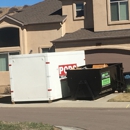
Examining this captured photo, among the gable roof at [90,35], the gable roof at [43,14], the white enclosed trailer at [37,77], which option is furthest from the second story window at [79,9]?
the white enclosed trailer at [37,77]

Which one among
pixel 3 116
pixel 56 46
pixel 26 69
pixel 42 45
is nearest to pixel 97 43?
pixel 56 46

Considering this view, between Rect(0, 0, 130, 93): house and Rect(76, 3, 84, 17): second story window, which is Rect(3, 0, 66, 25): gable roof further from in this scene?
Rect(76, 3, 84, 17): second story window

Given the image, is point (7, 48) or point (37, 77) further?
point (7, 48)

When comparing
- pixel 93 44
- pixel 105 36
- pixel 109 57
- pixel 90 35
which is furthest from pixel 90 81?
pixel 90 35

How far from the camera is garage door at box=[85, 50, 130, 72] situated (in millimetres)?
23875

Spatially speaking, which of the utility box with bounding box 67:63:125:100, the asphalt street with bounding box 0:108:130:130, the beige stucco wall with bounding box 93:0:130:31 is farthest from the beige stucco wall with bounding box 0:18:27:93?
the asphalt street with bounding box 0:108:130:130

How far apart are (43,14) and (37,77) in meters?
11.9

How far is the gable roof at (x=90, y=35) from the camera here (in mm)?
24062

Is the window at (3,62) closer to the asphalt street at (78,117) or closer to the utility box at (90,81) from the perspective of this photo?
the utility box at (90,81)

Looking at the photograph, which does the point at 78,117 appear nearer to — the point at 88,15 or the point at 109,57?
the point at 109,57

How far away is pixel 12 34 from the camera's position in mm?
28875

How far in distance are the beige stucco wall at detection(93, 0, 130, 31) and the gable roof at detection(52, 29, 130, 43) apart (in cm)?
46

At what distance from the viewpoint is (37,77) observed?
18.6 meters

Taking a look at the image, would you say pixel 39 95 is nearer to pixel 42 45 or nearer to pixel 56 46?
pixel 56 46
